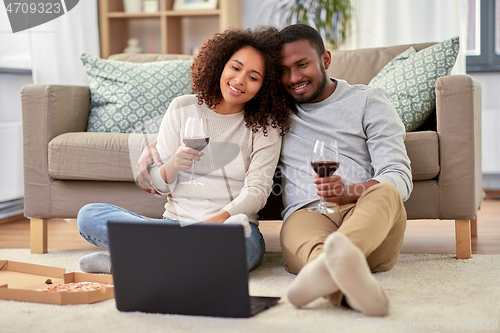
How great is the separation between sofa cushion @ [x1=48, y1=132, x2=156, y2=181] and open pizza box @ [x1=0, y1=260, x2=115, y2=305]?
463mm

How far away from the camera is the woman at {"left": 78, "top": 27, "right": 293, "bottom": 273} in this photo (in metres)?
1.59

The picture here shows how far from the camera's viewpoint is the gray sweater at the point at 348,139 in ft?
5.18

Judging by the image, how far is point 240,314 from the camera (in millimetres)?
1151

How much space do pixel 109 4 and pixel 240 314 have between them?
2.94 meters

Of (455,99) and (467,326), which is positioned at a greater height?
(455,99)

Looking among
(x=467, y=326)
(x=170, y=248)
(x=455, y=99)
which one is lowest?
(x=467, y=326)

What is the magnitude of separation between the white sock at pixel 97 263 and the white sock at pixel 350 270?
2.80ft

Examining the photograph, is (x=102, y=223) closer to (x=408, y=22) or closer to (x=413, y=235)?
(x=413, y=235)

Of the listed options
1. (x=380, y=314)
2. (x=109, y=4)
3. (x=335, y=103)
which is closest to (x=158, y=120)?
(x=335, y=103)

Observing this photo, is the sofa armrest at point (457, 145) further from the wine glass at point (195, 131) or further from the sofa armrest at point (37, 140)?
the sofa armrest at point (37, 140)

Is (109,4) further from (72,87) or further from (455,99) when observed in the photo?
(455,99)

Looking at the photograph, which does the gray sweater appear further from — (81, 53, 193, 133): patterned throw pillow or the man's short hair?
(81, 53, 193, 133): patterned throw pillow

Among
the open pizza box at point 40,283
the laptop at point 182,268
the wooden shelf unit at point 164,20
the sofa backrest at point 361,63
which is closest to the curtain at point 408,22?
the wooden shelf unit at point 164,20

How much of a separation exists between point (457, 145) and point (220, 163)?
84 centimetres
